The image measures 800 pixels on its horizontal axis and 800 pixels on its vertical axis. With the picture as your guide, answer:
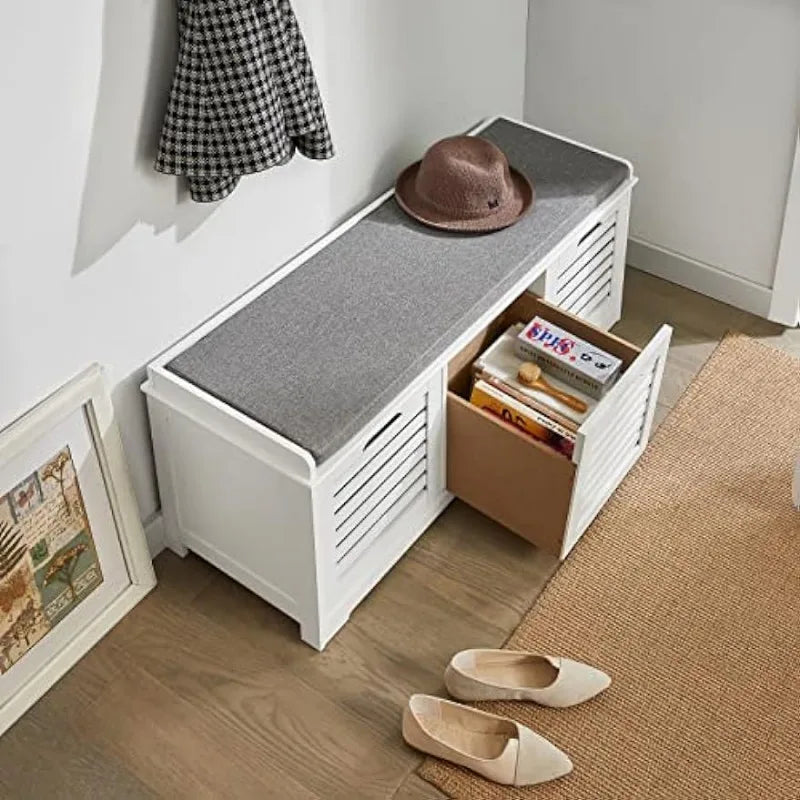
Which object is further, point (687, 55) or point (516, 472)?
point (687, 55)

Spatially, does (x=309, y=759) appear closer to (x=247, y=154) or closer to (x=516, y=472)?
(x=516, y=472)

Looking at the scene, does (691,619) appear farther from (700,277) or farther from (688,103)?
(688,103)

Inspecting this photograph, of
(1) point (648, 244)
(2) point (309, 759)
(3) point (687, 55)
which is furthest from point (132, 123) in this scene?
(1) point (648, 244)

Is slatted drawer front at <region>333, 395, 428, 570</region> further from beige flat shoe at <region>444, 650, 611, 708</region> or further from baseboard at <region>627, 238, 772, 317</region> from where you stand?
baseboard at <region>627, 238, 772, 317</region>

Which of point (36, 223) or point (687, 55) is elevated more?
point (36, 223)

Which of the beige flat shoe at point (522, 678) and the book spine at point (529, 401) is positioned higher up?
the book spine at point (529, 401)

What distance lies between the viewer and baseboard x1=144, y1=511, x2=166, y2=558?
2205 millimetres

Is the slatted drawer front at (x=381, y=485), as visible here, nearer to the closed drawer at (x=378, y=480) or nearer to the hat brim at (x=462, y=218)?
the closed drawer at (x=378, y=480)

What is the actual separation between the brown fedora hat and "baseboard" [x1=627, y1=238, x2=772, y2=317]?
0.57 m

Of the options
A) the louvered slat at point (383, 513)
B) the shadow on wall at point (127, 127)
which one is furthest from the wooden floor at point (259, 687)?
the shadow on wall at point (127, 127)

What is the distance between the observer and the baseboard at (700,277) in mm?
2689

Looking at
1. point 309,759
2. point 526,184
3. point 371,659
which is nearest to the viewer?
point 309,759

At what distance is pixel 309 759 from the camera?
6.42 feet

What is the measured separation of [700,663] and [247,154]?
106 cm
